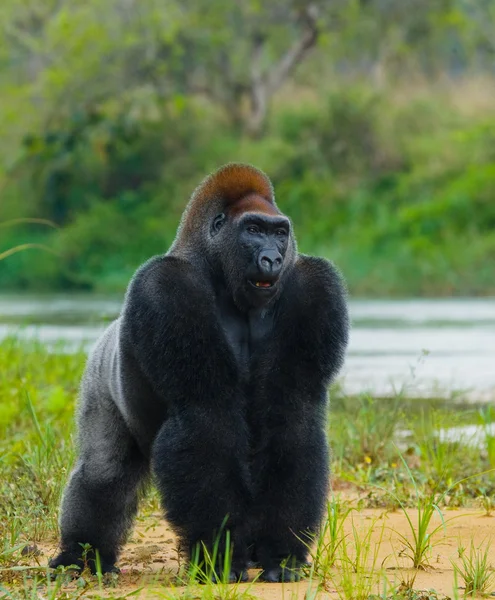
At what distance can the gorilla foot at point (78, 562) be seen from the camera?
4168mm

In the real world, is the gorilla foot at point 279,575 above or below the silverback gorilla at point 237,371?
below

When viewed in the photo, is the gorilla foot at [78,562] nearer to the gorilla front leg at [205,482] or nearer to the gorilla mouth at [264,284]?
the gorilla front leg at [205,482]

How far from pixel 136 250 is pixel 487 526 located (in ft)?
76.7

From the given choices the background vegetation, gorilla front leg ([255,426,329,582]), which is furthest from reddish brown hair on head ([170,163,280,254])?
the background vegetation

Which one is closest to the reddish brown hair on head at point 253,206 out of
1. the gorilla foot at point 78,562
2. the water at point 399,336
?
the gorilla foot at point 78,562

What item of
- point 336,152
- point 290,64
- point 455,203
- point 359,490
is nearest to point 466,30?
point 290,64

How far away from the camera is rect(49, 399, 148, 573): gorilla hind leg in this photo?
421 cm

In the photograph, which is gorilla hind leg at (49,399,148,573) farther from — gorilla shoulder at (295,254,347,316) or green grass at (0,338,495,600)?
gorilla shoulder at (295,254,347,316)

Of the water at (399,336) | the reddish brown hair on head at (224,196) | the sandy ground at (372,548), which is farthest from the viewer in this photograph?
the water at (399,336)

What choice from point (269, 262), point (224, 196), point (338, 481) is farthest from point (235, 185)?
point (338, 481)

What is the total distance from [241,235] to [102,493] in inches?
41.9

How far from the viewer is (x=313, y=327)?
12.9ft

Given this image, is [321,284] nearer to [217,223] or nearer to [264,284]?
[264,284]

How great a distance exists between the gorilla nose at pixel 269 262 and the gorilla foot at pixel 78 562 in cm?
121
